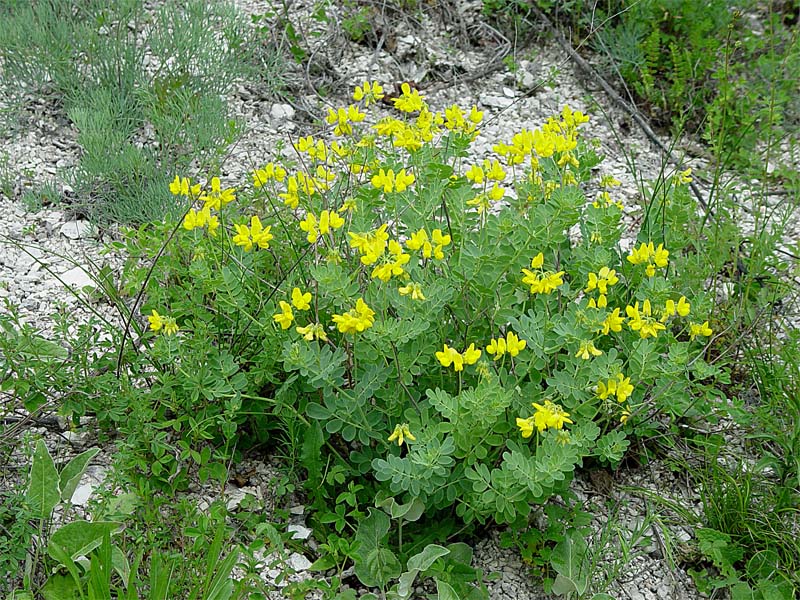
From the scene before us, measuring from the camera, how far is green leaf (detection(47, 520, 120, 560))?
2.15m

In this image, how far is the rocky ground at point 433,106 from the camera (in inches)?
96.7

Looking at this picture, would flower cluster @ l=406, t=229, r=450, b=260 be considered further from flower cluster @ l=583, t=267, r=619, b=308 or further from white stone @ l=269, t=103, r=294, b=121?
white stone @ l=269, t=103, r=294, b=121

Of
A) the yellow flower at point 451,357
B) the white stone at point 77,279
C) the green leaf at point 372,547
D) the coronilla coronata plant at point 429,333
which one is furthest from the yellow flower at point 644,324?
the white stone at point 77,279

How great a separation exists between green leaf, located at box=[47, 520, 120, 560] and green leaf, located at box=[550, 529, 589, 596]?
1.19 metres

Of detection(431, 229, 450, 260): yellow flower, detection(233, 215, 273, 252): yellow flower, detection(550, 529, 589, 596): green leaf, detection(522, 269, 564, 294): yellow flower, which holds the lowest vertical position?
detection(550, 529, 589, 596): green leaf

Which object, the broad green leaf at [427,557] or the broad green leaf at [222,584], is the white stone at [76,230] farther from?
the broad green leaf at [427,557]

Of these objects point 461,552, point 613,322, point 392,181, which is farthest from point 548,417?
point 392,181

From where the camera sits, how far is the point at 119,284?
311cm

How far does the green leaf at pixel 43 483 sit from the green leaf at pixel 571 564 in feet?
4.45

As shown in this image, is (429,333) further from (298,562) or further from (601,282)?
(298,562)

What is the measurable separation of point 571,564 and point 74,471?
1.39 m

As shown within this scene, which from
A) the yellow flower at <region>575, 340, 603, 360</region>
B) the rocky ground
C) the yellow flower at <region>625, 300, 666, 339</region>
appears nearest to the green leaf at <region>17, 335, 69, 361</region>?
the rocky ground

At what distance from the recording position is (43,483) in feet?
7.29

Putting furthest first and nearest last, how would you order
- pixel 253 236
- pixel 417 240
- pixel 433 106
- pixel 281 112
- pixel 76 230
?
1. pixel 433 106
2. pixel 281 112
3. pixel 76 230
4. pixel 253 236
5. pixel 417 240
